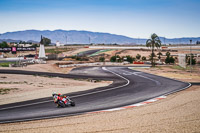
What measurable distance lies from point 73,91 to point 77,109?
28.0ft

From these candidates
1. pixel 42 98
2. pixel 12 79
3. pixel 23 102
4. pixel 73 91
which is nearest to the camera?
pixel 23 102

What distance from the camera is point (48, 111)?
17.5 metres

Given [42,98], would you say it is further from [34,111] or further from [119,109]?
[119,109]

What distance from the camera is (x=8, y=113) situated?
56.4ft

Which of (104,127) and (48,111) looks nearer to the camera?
(104,127)

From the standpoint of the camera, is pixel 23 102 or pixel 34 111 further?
pixel 23 102

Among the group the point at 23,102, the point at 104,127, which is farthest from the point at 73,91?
the point at 104,127

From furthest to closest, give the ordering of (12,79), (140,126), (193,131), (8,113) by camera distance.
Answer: (12,79), (8,113), (140,126), (193,131)

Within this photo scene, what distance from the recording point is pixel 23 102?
69.0 ft

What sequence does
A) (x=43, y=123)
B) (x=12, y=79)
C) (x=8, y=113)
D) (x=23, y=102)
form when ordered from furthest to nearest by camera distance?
1. (x=12, y=79)
2. (x=23, y=102)
3. (x=8, y=113)
4. (x=43, y=123)

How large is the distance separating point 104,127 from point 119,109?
187 inches

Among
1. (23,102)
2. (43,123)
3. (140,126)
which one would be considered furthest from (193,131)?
(23,102)

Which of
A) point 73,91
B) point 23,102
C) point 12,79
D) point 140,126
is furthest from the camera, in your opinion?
point 12,79

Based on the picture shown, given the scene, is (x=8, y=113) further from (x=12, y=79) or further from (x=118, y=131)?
(x=12, y=79)
